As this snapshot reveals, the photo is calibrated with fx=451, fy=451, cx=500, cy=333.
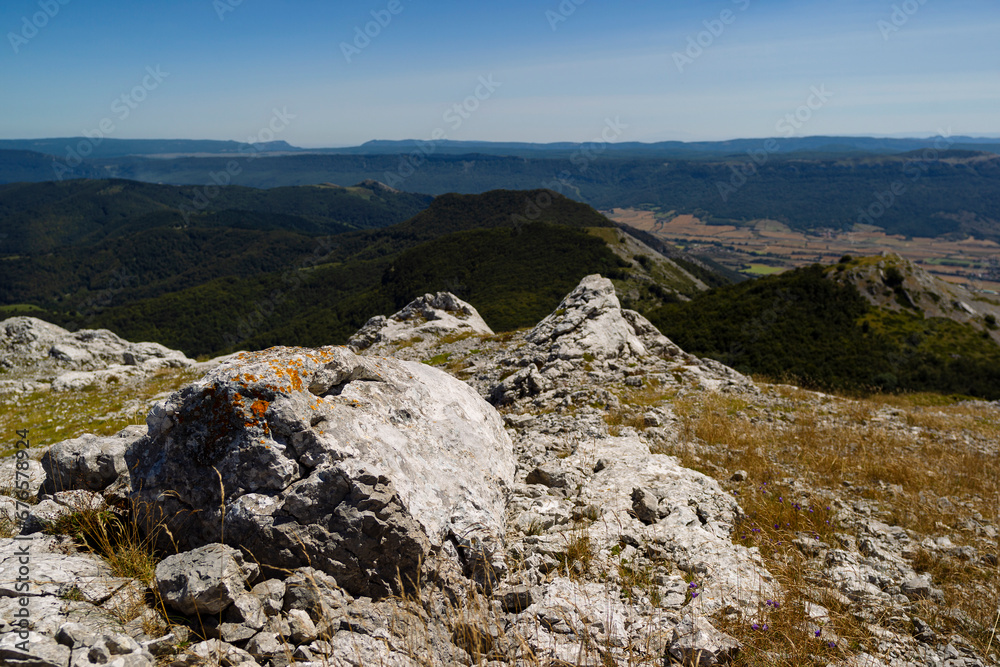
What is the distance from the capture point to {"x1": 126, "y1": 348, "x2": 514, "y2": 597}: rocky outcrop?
17.3 ft

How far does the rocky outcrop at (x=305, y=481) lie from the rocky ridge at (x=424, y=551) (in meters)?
0.03

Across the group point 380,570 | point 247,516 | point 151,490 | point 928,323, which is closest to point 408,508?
point 380,570

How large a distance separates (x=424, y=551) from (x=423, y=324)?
35.0 metres

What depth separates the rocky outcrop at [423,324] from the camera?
3847 centimetres

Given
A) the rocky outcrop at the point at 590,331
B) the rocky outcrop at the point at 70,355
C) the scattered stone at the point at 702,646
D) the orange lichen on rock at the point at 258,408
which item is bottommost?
the rocky outcrop at the point at 70,355

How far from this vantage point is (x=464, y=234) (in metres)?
168

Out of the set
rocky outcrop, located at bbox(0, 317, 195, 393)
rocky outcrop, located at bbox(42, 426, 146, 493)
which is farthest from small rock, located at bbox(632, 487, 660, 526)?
rocky outcrop, located at bbox(0, 317, 195, 393)

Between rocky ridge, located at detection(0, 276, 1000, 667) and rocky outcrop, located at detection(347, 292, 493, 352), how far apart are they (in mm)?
30304

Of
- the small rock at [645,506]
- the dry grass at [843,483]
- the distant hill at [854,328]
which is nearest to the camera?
the dry grass at [843,483]

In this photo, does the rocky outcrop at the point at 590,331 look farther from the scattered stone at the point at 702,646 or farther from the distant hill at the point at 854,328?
the distant hill at the point at 854,328

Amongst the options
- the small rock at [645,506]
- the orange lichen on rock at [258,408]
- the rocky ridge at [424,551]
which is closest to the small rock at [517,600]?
the rocky ridge at [424,551]

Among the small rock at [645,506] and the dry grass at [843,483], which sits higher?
the small rock at [645,506]

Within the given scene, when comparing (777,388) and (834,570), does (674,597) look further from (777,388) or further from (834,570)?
(777,388)

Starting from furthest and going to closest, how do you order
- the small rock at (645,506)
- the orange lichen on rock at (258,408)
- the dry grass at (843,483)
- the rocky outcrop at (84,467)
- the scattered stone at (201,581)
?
the small rock at (645,506) → the rocky outcrop at (84,467) → the orange lichen on rock at (258,408) → the dry grass at (843,483) → the scattered stone at (201,581)
